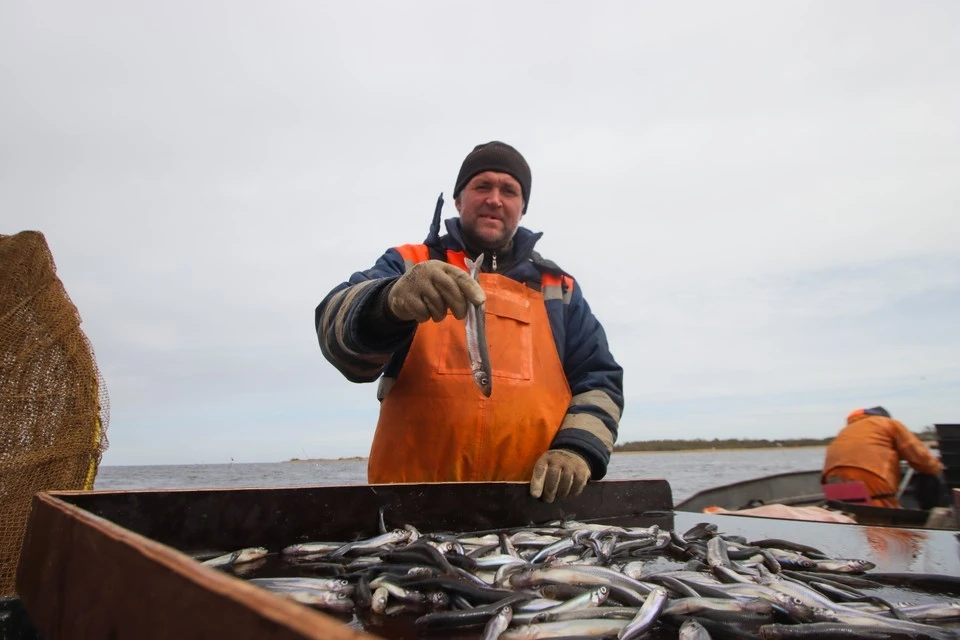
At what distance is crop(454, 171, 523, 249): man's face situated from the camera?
16.9ft

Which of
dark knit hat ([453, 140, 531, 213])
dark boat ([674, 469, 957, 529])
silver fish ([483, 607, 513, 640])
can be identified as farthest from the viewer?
dark boat ([674, 469, 957, 529])

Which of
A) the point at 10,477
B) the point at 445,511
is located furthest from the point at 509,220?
the point at 10,477

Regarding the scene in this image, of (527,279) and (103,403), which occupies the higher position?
(527,279)

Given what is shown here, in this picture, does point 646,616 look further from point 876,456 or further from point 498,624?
point 876,456

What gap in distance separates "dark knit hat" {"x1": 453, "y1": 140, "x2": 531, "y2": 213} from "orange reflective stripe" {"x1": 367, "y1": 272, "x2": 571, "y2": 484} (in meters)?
1.39

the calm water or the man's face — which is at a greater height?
the man's face

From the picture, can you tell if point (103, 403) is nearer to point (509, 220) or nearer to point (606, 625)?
point (509, 220)

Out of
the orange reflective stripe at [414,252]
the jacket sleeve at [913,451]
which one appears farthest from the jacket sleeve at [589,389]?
the jacket sleeve at [913,451]

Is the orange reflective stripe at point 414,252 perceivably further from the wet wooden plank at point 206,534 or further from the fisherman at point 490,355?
the wet wooden plank at point 206,534

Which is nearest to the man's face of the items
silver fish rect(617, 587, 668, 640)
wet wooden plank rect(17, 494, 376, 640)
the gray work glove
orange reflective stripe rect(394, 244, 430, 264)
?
orange reflective stripe rect(394, 244, 430, 264)

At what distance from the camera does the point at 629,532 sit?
11.5ft

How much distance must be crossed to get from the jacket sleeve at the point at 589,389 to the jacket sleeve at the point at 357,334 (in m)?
1.41

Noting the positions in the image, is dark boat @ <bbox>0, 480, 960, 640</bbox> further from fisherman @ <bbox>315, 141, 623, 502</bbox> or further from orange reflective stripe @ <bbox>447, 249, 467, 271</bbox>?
orange reflective stripe @ <bbox>447, 249, 467, 271</bbox>

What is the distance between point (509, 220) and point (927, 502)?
32.0 feet
